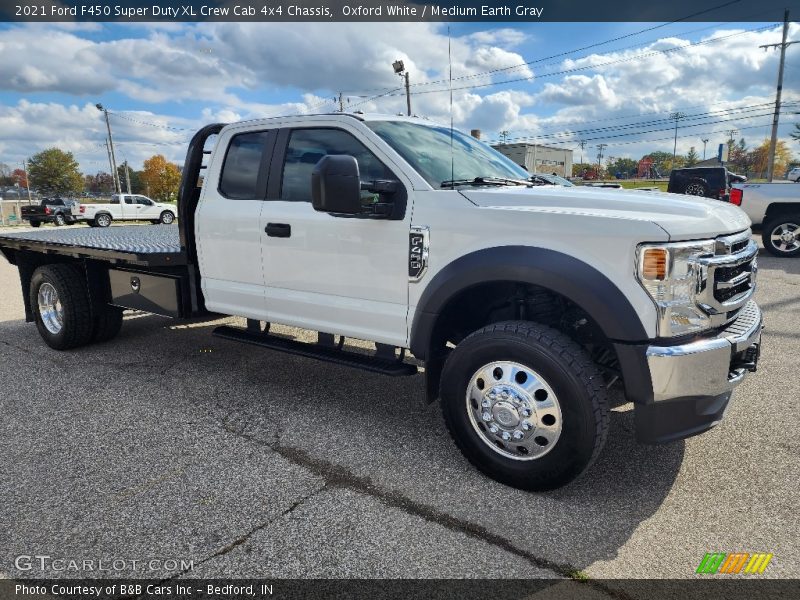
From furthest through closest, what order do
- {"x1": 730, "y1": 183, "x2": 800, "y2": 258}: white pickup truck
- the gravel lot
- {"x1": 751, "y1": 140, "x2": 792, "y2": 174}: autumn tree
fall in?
1. {"x1": 751, "y1": 140, "x2": 792, "y2": 174}: autumn tree
2. {"x1": 730, "y1": 183, "x2": 800, "y2": 258}: white pickup truck
3. the gravel lot

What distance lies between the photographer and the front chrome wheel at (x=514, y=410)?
2846mm

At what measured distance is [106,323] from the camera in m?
5.68

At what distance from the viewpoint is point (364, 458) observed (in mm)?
3371

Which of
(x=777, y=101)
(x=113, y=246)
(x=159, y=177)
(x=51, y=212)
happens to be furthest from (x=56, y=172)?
(x=113, y=246)

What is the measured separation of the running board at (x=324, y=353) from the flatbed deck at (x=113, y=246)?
2.34ft

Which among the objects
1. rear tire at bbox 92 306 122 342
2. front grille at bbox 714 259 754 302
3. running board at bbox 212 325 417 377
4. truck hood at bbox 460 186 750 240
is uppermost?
truck hood at bbox 460 186 750 240

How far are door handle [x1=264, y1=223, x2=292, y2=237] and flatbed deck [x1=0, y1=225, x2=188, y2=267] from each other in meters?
0.96

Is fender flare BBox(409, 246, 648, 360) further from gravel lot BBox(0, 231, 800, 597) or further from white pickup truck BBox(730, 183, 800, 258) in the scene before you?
white pickup truck BBox(730, 183, 800, 258)

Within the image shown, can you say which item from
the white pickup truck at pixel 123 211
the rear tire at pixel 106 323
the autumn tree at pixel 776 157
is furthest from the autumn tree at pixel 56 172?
the autumn tree at pixel 776 157

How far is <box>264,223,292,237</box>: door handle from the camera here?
385 cm

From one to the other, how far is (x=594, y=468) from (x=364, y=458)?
1298mm

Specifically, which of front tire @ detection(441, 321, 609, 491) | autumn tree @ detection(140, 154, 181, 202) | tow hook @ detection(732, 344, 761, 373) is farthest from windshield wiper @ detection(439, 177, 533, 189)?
autumn tree @ detection(140, 154, 181, 202)

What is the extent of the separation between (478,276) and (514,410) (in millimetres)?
701

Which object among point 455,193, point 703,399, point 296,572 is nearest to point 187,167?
point 455,193
